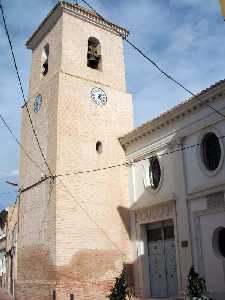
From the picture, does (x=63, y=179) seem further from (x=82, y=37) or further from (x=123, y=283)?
(x=82, y=37)

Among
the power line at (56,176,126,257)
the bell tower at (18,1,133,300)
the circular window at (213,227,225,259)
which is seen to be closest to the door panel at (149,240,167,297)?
the bell tower at (18,1,133,300)

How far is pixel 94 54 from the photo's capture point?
18.5m

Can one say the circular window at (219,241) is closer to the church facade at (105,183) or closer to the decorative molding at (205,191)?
the church facade at (105,183)

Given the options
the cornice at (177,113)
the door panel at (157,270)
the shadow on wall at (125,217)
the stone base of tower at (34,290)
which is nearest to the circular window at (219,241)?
the door panel at (157,270)

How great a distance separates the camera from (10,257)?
21766mm

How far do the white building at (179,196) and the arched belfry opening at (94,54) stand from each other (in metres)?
3.82

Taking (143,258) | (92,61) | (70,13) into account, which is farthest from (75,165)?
(70,13)

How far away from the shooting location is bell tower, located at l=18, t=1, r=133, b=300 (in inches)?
572

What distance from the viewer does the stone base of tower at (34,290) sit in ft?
→ 46.4

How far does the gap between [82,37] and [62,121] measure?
14.5ft

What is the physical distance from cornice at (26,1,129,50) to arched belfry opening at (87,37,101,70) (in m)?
0.83

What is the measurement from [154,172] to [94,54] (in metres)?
6.14

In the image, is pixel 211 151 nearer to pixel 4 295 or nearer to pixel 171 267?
pixel 171 267

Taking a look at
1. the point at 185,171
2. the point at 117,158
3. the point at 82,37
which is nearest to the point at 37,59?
the point at 82,37
